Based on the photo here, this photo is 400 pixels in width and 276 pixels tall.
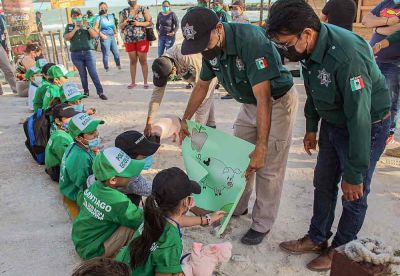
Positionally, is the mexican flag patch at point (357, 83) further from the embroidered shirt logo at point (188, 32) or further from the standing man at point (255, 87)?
the embroidered shirt logo at point (188, 32)

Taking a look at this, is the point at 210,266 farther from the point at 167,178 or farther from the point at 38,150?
the point at 38,150

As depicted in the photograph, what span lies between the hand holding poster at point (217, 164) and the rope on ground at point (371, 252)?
30.3 inches

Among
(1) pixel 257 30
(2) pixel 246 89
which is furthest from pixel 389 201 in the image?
(1) pixel 257 30

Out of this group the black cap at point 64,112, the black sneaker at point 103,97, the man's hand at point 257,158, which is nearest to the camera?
the man's hand at point 257,158

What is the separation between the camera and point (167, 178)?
2.10 m

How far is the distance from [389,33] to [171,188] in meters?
3.05

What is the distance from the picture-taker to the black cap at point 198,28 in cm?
223

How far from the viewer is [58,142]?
12.3 ft

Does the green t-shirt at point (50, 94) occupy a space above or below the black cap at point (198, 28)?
below

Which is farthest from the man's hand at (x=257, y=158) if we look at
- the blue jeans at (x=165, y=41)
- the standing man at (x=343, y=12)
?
the blue jeans at (x=165, y=41)

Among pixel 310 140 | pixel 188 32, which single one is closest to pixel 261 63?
pixel 188 32

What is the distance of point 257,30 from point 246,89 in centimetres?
38

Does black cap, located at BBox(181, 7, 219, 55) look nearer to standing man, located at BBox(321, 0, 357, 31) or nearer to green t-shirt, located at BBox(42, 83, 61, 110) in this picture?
standing man, located at BBox(321, 0, 357, 31)

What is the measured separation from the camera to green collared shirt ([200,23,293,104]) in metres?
2.29
